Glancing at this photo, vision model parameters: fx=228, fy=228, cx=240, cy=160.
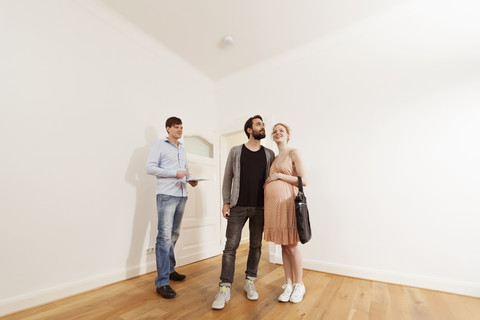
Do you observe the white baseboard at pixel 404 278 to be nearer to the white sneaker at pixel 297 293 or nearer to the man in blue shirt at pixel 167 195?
the white sneaker at pixel 297 293

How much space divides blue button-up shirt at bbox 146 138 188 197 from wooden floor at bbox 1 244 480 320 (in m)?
0.90

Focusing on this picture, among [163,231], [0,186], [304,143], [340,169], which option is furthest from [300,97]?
[0,186]

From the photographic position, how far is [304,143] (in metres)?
2.95

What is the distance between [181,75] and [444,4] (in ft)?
10.3

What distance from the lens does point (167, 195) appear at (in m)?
2.13

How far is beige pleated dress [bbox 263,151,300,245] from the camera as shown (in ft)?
5.74

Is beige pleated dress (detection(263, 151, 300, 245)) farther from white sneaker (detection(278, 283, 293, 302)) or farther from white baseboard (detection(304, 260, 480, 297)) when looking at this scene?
white baseboard (detection(304, 260, 480, 297))

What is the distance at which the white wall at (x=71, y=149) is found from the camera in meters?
1.79

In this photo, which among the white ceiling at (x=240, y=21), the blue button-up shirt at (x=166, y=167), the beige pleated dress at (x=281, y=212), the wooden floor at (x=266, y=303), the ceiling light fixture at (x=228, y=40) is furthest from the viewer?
the ceiling light fixture at (x=228, y=40)

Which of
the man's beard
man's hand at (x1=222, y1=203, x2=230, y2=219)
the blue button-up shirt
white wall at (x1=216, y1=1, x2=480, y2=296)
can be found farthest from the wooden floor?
the man's beard

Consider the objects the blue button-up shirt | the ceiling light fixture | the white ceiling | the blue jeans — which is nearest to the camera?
the blue jeans

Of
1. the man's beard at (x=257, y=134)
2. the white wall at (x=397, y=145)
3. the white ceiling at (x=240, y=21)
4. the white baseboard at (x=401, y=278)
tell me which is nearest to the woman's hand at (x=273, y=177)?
the man's beard at (x=257, y=134)

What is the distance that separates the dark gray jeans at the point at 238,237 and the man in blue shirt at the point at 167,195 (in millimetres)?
546

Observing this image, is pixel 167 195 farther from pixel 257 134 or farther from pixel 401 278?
pixel 401 278
